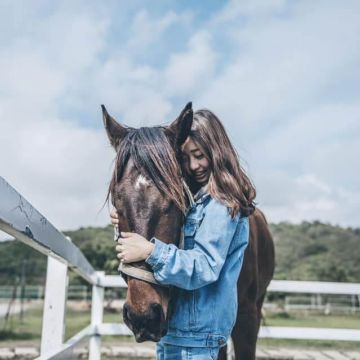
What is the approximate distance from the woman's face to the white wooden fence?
0.53 m

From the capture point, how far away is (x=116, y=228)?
5.57 ft

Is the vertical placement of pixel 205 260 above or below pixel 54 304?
above

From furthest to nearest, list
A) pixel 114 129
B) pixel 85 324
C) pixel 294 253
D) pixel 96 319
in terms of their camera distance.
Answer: pixel 294 253
pixel 85 324
pixel 96 319
pixel 114 129

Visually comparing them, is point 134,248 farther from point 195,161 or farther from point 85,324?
point 85,324

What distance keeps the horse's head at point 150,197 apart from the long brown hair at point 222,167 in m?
0.09

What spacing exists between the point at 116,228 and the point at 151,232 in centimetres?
19

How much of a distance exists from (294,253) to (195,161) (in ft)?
186

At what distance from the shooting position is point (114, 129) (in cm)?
192

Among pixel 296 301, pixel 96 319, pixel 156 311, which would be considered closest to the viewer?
pixel 156 311

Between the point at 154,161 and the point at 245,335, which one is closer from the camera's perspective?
the point at 154,161

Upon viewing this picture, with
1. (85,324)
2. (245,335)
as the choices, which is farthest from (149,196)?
(85,324)

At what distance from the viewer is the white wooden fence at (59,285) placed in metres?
1.28

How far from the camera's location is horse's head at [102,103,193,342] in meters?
1.43

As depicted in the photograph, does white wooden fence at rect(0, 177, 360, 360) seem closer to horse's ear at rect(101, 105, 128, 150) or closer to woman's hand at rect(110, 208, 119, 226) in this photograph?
woman's hand at rect(110, 208, 119, 226)
